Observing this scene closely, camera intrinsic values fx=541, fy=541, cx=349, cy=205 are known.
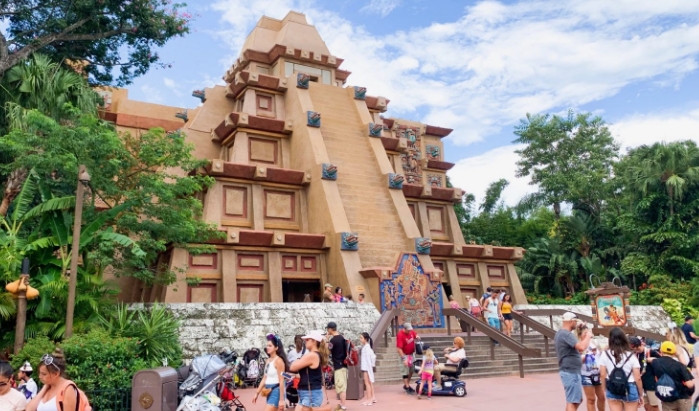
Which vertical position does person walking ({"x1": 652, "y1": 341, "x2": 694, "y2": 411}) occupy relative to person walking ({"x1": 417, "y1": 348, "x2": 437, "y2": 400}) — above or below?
above

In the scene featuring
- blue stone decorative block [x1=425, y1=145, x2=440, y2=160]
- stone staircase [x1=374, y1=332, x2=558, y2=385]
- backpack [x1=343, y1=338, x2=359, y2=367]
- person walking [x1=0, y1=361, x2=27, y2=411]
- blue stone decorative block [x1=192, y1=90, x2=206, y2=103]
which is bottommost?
stone staircase [x1=374, y1=332, x2=558, y2=385]

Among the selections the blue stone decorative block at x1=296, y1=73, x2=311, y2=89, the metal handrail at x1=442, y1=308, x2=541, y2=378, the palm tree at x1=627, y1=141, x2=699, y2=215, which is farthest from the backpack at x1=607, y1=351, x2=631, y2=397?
the palm tree at x1=627, y1=141, x2=699, y2=215

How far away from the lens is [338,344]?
30.1ft

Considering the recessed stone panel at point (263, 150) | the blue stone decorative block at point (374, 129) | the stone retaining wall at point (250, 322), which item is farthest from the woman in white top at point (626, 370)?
the blue stone decorative block at point (374, 129)

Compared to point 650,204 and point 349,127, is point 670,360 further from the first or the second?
point 650,204

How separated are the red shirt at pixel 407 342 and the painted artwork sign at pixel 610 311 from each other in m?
8.43

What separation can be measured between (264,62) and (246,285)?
12.4 metres

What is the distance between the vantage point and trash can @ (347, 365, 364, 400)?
10422 mm

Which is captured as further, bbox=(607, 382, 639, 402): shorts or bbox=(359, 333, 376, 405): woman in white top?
bbox=(359, 333, 376, 405): woman in white top

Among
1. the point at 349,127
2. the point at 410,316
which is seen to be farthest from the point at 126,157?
A: the point at 349,127

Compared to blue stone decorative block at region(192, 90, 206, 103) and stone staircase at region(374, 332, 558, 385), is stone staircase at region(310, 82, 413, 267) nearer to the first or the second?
stone staircase at region(374, 332, 558, 385)

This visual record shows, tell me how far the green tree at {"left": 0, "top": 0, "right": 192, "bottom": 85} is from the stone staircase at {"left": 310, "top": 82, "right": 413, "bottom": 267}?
7725 millimetres

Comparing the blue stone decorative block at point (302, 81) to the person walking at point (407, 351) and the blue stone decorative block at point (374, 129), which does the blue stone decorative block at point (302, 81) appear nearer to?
the blue stone decorative block at point (374, 129)

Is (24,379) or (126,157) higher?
(126,157)
